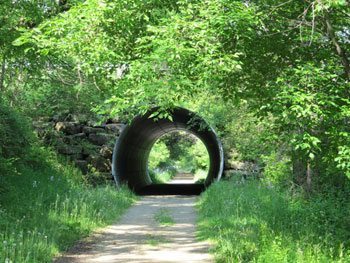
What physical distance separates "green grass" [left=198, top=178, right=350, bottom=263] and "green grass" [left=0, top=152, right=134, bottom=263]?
2.41m

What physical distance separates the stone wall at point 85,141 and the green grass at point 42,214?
3002 millimetres

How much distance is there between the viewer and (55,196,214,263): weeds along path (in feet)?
25.3

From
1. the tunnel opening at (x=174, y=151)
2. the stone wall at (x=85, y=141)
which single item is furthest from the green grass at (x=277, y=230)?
the tunnel opening at (x=174, y=151)

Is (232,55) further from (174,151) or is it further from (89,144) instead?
(174,151)

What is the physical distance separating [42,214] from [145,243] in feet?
6.49

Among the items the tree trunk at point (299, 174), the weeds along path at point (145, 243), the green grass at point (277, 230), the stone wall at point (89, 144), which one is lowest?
the weeds along path at point (145, 243)

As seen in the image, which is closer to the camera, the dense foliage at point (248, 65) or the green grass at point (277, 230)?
the dense foliage at point (248, 65)

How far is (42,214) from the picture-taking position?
9344 millimetres

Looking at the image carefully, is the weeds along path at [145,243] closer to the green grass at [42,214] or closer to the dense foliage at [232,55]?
the green grass at [42,214]

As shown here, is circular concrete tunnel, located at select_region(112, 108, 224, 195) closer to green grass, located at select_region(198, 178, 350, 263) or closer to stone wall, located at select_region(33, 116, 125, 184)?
stone wall, located at select_region(33, 116, 125, 184)

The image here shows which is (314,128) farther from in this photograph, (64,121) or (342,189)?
(64,121)

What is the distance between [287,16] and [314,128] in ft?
5.03

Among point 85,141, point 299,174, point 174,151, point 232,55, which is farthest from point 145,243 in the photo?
point 174,151

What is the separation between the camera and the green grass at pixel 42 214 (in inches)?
278
